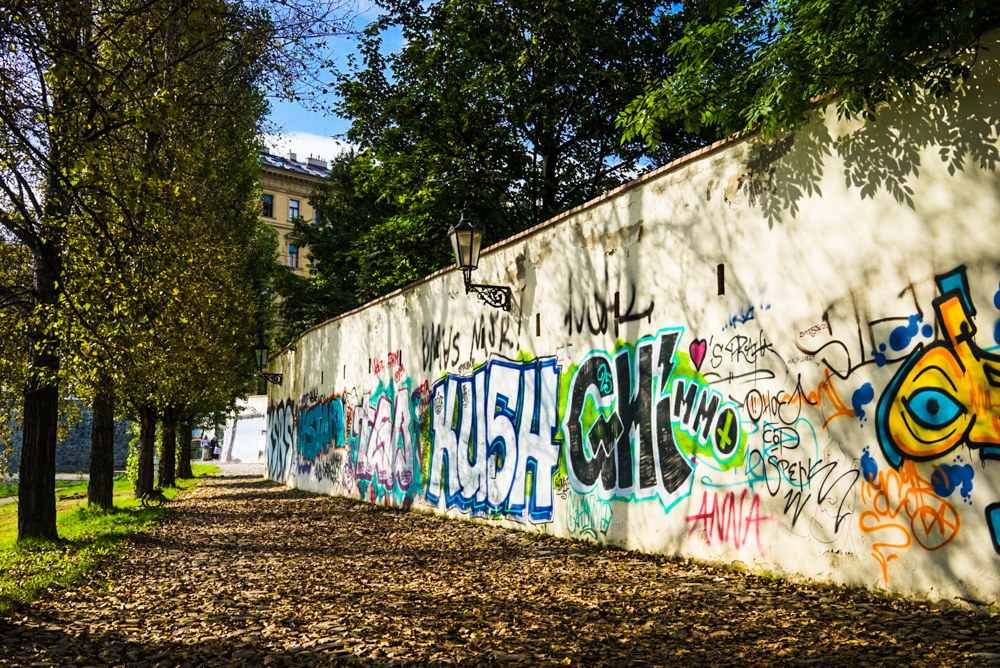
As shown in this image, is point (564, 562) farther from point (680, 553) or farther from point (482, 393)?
point (482, 393)

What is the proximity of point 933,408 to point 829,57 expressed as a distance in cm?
227

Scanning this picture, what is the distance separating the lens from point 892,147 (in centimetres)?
491

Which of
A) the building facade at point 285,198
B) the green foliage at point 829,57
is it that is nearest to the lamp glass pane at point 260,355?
the green foliage at point 829,57

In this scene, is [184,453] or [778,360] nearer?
[778,360]

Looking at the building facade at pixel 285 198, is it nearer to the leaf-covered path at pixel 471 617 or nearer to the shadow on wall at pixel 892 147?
the leaf-covered path at pixel 471 617

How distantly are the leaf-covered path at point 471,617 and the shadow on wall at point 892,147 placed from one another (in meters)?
2.61

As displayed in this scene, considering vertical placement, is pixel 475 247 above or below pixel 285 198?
below

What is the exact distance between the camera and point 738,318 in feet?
20.1

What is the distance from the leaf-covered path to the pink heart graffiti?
167 cm

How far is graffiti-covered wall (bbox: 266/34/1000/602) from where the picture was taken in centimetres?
445

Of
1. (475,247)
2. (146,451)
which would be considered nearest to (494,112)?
(475,247)

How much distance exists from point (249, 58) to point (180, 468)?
19337 millimetres

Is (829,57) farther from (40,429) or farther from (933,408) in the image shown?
(40,429)

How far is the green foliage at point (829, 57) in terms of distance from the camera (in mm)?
4352
